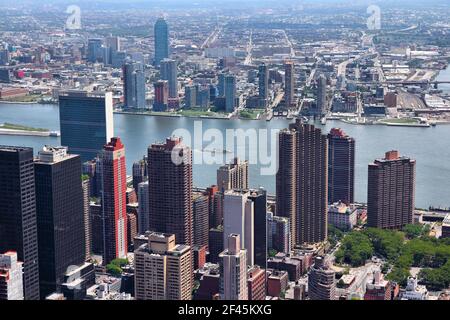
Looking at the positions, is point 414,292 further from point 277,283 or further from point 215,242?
point 215,242

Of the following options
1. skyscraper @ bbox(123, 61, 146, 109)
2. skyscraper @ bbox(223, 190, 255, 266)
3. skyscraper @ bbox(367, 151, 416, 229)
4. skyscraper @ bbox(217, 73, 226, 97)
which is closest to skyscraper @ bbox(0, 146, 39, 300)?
skyscraper @ bbox(223, 190, 255, 266)

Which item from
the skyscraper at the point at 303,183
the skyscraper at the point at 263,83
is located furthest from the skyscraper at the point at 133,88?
the skyscraper at the point at 303,183

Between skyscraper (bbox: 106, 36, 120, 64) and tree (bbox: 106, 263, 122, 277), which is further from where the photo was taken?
skyscraper (bbox: 106, 36, 120, 64)

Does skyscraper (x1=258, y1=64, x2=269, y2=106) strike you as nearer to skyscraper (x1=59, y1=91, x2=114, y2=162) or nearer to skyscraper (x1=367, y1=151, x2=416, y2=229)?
skyscraper (x1=59, y1=91, x2=114, y2=162)

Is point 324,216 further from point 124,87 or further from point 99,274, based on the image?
point 124,87

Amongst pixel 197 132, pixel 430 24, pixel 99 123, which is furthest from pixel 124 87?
pixel 430 24
